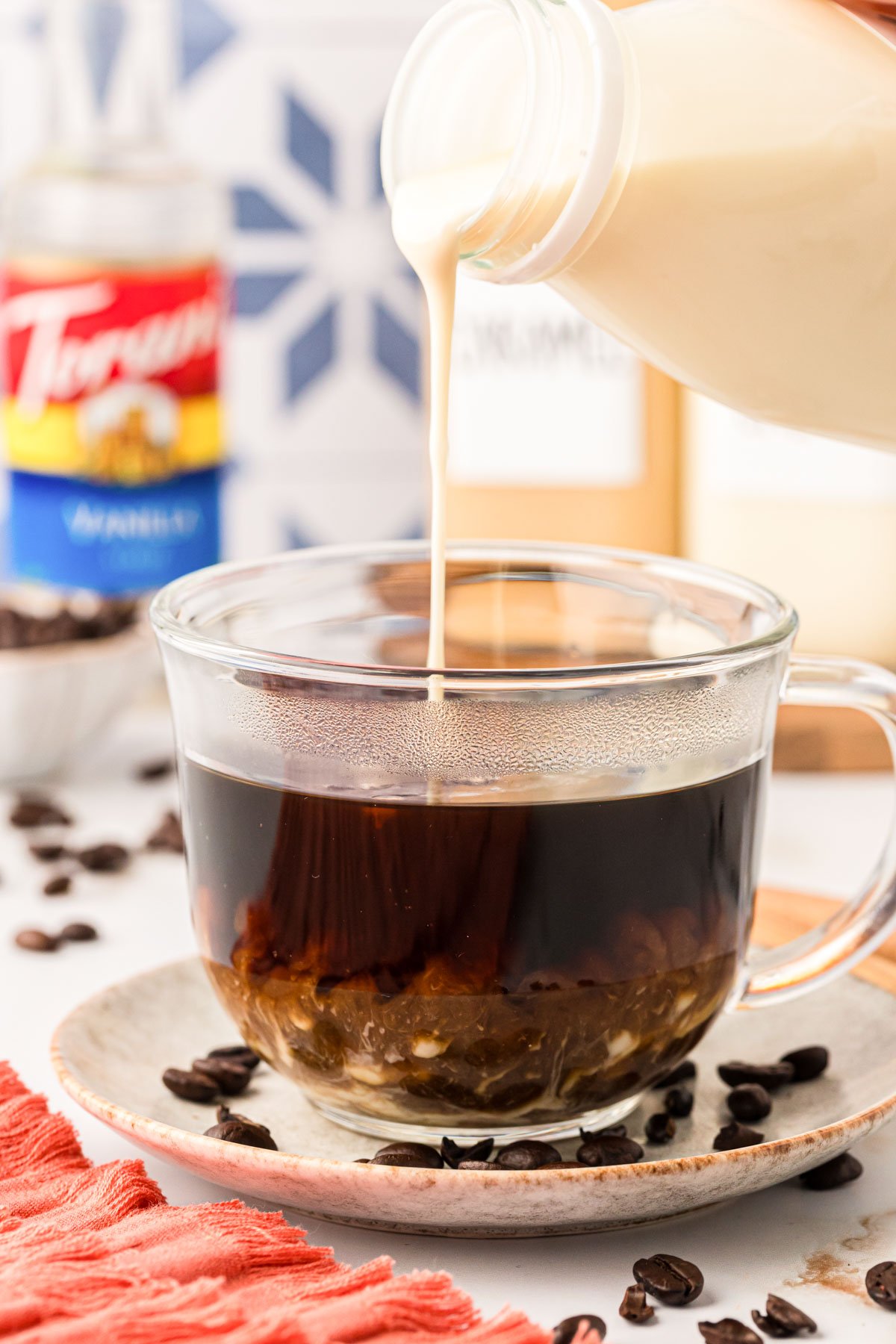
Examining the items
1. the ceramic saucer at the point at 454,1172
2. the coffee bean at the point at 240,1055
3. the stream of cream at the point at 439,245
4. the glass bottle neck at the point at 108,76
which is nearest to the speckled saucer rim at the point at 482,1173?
the ceramic saucer at the point at 454,1172

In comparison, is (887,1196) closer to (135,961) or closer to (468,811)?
(468,811)

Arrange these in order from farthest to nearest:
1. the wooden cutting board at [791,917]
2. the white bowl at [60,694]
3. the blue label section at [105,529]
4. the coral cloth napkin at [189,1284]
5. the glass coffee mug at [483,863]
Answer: the blue label section at [105,529] → the white bowl at [60,694] → the wooden cutting board at [791,917] → the glass coffee mug at [483,863] → the coral cloth napkin at [189,1284]

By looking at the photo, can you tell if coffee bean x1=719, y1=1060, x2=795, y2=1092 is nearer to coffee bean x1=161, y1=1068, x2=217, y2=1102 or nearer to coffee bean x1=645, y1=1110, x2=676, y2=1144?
coffee bean x1=645, y1=1110, x2=676, y2=1144

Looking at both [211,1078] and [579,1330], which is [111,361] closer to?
[211,1078]

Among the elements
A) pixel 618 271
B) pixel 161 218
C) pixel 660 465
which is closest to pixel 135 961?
pixel 618 271

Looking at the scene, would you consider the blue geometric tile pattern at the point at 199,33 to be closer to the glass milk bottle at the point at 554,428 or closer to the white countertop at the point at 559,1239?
the glass milk bottle at the point at 554,428
